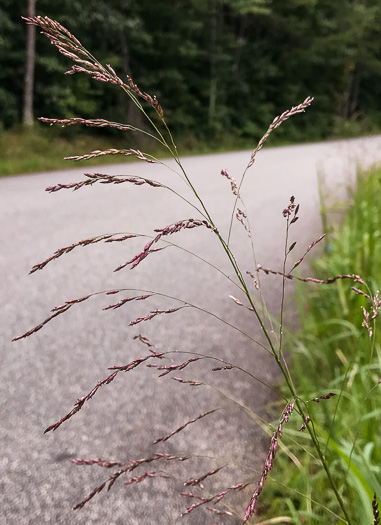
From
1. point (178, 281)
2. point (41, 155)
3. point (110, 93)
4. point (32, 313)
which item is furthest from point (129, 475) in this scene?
A: point (110, 93)

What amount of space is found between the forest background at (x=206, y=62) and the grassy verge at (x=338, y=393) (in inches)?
88.5

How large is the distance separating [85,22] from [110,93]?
8.46ft

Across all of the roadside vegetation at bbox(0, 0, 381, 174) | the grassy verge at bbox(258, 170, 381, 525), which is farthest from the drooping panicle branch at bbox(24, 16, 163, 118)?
the roadside vegetation at bbox(0, 0, 381, 174)

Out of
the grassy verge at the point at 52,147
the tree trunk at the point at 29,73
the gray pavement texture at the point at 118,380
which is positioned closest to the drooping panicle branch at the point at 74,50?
the gray pavement texture at the point at 118,380

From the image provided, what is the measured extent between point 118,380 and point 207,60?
20.6 meters

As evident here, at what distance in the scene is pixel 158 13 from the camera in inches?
720

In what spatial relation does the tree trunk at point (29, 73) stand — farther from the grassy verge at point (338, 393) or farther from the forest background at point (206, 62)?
the grassy verge at point (338, 393)

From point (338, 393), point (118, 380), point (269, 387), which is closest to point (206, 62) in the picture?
point (118, 380)

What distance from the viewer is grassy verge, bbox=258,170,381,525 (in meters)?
1.13

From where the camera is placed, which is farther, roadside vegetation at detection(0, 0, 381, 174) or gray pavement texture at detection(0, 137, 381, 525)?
A: roadside vegetation at detection(0, 0, 381, 174)

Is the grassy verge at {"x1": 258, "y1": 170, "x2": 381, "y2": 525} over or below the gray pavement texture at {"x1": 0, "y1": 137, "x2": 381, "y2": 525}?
over

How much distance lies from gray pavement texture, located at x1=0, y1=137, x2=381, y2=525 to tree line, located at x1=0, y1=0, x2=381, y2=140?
231cm

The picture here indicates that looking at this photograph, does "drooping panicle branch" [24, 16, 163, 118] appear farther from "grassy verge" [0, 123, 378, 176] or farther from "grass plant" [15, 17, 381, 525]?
"grassy verge" [0, 123, 378, 176]

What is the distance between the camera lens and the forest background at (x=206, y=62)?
1434cm
